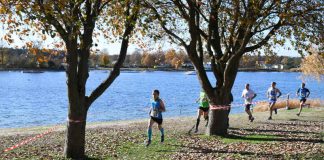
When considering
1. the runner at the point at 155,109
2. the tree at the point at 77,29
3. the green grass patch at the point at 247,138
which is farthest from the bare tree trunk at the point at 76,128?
the green grass patch at the point at 247,138

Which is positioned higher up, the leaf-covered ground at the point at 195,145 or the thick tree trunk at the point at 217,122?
the thick tree trunk at the point at 217,122

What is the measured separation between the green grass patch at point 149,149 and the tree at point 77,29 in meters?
1.49

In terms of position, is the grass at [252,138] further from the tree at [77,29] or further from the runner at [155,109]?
the tree at [77,29]

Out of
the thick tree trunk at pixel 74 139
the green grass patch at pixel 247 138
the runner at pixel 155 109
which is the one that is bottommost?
the green grass patch at pixel 247 138

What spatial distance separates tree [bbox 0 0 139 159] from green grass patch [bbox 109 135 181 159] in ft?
4.89

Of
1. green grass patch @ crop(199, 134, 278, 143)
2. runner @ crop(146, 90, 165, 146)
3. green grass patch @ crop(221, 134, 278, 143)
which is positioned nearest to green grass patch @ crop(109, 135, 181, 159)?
runner @ crop(146, 90, 165, 146)

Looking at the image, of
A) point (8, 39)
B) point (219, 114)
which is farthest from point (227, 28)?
point (8, 39)

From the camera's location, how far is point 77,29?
10.6 meters

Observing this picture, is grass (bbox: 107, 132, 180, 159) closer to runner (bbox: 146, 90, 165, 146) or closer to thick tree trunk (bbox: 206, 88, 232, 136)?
runner (bbox: 146, 90, 165, 146)

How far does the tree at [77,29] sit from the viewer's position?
389 inches

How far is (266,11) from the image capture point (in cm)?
1391

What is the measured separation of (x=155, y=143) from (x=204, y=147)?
173 centimetres

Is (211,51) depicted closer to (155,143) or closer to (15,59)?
(155,143)

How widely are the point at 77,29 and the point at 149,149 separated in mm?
4923
